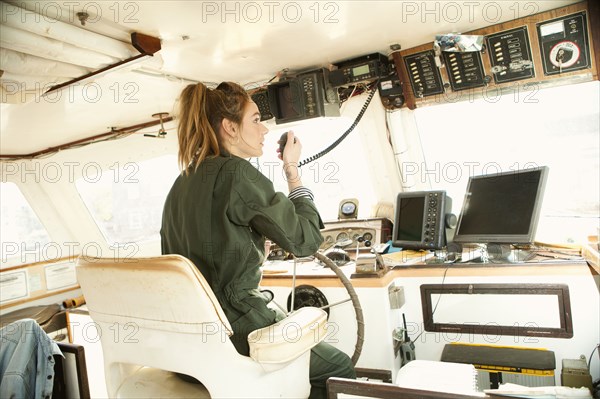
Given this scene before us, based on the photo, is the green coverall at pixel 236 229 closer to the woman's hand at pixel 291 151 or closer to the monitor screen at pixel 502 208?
the woman's hand at pixel 291 151

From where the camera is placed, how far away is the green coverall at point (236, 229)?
4.65 ft

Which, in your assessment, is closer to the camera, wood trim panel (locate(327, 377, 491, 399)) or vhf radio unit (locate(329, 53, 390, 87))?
wood trim panel (locate(327, 377, 491, 399))

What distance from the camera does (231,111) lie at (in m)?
1.67

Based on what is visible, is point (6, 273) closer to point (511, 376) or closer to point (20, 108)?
point (20, 108)

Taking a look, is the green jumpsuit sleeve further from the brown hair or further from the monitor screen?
the monitor screen

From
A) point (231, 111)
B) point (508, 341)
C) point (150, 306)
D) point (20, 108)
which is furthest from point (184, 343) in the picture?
point (20, 108)

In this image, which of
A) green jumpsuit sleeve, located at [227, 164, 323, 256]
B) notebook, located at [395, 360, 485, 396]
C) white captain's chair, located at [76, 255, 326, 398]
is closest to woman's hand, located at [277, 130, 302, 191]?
green jumpsuit sleeve, located at [227, 164, 323, 256]

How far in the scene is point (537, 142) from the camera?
3.12 meters

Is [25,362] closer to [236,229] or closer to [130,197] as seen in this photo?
[236,229]

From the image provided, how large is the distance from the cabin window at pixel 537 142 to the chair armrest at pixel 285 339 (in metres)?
2.01

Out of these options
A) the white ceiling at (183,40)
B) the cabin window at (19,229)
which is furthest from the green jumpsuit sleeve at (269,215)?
the cabin window at (19,229)

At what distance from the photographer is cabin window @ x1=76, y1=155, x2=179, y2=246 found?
516 centimetres

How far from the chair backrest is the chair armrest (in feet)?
0.32

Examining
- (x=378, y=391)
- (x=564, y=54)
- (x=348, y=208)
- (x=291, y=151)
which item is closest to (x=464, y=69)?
(x=564, y=54)
